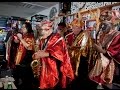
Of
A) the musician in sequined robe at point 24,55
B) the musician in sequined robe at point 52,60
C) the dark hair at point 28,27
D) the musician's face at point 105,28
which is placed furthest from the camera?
the dark hair at point 28,27

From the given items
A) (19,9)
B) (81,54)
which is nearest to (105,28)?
(81,54)

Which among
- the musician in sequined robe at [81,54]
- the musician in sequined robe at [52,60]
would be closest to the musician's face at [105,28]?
the musician in sequined robe at [81,54]

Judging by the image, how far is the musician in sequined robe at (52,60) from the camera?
174 cm

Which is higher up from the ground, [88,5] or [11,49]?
[88,5]

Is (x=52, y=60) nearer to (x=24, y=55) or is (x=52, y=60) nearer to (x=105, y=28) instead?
(x=105, y=28)

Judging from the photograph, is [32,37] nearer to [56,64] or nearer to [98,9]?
[56,64]

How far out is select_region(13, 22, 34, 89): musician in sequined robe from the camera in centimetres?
240

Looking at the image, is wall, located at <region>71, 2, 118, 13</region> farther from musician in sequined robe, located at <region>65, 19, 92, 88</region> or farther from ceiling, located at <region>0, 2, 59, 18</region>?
musician in sequined robe, located at <region>65, 19, 92, 88</region>

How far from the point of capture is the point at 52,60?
1.77 metres

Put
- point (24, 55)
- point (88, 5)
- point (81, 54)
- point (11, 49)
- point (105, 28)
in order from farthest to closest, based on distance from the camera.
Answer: point (88, 5), point (11, 49), point (24, 55), point (81, 54), point (105, 28)

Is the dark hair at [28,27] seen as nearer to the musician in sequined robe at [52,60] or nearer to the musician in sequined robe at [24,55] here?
the musician in sequined robe at [24,55]

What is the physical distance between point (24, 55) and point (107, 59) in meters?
1.20

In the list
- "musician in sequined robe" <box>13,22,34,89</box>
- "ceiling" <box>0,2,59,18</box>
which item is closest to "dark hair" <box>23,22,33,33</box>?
"musician in sequined robe" <box>13,22,34,89</box>

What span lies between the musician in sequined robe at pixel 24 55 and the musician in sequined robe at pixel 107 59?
0.94 m
